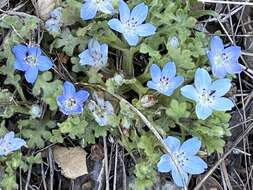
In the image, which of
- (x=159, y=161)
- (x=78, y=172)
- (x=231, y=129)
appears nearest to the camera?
(x=159, y=161)

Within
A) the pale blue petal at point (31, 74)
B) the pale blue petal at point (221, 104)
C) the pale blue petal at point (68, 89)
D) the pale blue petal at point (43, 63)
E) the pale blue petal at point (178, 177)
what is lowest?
the pale blue petal at point (178, 177)

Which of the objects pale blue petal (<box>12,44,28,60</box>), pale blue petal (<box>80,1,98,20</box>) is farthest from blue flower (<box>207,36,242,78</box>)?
pale blue petal (<box>12,44,28,60</box>)

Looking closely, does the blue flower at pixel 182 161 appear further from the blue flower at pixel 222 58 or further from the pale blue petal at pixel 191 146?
the blue flower at pixel 222 58

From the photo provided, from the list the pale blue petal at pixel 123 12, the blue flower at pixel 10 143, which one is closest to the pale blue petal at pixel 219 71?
the pale blue petal at pixel 123 12

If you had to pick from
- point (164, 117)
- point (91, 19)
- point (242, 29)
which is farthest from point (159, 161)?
point (242, 29)

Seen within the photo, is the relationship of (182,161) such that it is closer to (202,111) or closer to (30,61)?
(202,111)

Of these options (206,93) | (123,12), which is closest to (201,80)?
(206,93)

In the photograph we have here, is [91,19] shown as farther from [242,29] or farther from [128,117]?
[242,29]
